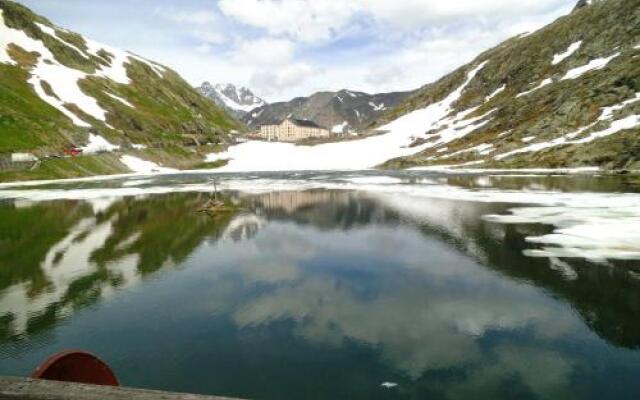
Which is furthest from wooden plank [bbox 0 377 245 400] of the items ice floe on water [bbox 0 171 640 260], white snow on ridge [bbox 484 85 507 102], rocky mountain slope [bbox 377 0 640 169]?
white snow on ridge [bbox 484 85 507 102]

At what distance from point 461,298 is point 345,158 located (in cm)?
15087

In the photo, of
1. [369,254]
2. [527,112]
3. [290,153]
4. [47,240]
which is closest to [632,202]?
[369,254]

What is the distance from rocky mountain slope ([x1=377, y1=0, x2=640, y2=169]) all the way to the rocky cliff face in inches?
3402

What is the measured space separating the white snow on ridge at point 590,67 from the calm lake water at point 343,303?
12694 cm

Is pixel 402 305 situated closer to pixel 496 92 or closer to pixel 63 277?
pixel 63 277

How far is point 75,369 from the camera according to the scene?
854 centimetres

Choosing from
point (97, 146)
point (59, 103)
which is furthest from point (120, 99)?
point (97, 146)

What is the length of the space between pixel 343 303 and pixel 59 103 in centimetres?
15126

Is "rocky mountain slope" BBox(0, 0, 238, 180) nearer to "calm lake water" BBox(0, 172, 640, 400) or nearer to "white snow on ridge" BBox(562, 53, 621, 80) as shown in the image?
"calm lake water" BBox(0, 172, 640, 400)

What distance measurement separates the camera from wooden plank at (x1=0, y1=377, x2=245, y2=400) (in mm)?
6070

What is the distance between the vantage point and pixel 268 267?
27.8 meters

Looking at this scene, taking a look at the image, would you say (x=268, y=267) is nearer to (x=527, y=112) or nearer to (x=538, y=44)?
(x=527, y=112)

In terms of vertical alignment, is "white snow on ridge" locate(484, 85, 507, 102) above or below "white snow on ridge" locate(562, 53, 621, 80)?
below

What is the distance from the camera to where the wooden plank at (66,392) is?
6.07 metres
